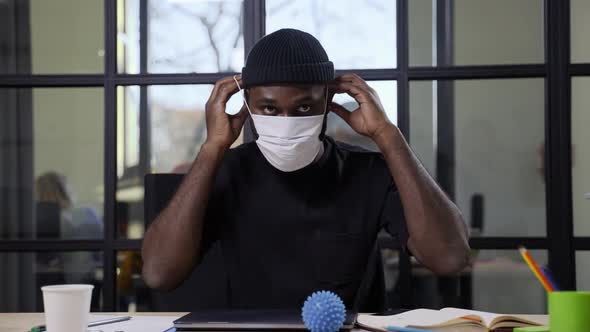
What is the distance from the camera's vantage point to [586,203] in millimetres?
2641

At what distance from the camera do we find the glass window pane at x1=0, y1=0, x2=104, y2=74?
2.79m

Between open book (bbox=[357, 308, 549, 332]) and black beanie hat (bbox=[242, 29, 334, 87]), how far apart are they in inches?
23.4

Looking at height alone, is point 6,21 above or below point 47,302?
above

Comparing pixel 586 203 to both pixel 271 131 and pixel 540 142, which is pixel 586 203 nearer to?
pixel 540 142

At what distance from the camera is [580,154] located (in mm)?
2648

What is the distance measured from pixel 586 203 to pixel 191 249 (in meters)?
1.53

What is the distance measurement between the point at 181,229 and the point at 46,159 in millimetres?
1220

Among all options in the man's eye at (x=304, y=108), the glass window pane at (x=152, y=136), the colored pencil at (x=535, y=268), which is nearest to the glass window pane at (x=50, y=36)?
the glass window pane at (x=152, y=136)

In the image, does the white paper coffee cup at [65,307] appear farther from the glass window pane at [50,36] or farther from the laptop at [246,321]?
the glass window pane at [50,36]

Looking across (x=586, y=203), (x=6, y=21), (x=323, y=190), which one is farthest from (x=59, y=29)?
(x=586, y=203)

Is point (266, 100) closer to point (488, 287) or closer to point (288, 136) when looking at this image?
point (288, 136)

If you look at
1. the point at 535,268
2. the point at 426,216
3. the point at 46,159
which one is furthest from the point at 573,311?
the point at 46,159

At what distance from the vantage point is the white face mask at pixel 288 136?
179 cm

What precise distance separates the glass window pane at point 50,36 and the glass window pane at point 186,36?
118mm
